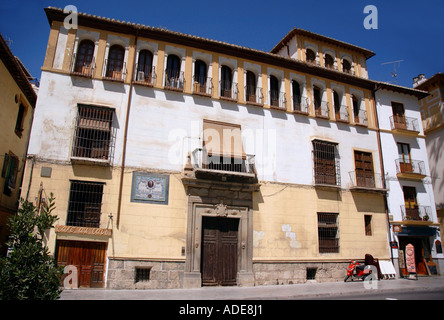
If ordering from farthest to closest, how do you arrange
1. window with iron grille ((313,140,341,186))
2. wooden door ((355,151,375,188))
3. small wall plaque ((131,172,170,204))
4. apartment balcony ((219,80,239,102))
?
wooden door ((355,151,375,188))
window with iron grille ((313,140,341,186))
apartment balcony ((219,80,239,102))
small wall plaque ((131,172,170,204))

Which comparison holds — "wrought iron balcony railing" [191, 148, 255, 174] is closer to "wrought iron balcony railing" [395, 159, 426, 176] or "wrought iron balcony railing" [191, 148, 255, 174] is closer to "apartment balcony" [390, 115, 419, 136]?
"wrought iron balcony railing" [395, 159, 426, 176]

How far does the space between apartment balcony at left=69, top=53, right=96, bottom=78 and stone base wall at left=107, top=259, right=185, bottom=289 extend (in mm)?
8396

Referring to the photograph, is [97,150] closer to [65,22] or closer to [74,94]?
[74,94]

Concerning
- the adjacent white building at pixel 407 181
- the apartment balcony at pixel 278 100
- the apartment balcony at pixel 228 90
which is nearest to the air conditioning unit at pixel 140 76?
the apartment balcony at pixel 228 90

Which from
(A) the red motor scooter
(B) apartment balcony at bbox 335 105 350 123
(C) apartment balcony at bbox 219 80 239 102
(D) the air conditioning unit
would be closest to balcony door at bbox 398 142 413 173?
(B) apartment balcony at bbox 335 105 350 123

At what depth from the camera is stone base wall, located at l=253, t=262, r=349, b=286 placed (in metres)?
14.7

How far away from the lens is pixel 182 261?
44.5ft

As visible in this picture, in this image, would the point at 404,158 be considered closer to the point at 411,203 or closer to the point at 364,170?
the point at 411,203

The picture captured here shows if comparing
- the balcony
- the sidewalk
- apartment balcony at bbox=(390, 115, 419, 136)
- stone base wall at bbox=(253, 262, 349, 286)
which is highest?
apartment balcony at bbox=(390, 115, 419, 136)

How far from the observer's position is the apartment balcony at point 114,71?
1480 centimetres

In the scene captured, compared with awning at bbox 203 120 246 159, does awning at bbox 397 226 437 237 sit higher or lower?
lower

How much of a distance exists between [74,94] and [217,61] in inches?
287

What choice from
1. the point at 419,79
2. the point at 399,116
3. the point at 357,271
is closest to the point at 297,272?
the point at 357,271
